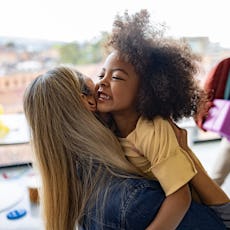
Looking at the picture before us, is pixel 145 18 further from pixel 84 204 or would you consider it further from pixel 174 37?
pixel 84 204

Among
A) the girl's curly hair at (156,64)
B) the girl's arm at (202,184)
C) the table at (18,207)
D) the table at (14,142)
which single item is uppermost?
the girl's curly hair at (156,64)

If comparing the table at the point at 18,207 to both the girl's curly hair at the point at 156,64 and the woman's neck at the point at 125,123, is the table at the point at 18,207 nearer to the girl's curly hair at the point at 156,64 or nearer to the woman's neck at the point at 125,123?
the woman's neck at the point at 125,123

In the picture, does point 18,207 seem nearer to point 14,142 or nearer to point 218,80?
point 14,142

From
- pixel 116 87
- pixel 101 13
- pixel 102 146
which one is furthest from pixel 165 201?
pixel 101 13

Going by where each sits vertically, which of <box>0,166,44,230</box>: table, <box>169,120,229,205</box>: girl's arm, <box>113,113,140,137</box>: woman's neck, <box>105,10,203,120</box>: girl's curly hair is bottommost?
<box>0,166,44,230</box>: table

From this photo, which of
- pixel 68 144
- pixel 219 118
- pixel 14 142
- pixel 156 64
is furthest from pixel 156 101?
pixel 14 142

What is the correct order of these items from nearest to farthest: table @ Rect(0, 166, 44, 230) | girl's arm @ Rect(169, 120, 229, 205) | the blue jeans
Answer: the blue jeans, girl's arm @ Rect(169, 120, 229, 205), table @ Rect(0, 166, 44, 230)

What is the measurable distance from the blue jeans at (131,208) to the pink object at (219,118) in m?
0.80

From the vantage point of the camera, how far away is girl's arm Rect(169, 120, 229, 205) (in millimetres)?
845

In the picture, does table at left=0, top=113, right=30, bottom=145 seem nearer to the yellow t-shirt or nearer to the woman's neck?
the woman's neck

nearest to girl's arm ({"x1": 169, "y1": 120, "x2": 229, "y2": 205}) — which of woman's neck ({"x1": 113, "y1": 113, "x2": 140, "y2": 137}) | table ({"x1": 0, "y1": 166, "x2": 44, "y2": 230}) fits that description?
woman's neck ({"x1": 113, "y1": 113, "x2": 140, "y2": 137})

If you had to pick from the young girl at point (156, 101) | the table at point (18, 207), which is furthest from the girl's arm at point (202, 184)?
the table at point (18, 207)

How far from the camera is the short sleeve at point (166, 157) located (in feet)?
2.46

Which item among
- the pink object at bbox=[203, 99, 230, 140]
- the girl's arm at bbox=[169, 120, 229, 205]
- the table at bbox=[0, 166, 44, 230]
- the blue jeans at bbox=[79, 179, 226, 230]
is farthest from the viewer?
the pink object at bbox=[203, 99, 230, 140]
